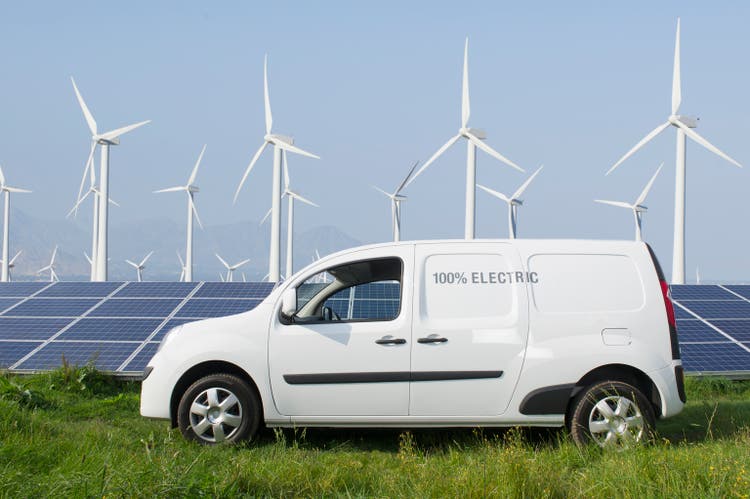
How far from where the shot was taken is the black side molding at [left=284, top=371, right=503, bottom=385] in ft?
22.1

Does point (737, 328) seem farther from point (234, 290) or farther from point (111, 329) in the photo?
point (111, 329)

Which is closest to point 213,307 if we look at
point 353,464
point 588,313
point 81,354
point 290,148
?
point 81,354

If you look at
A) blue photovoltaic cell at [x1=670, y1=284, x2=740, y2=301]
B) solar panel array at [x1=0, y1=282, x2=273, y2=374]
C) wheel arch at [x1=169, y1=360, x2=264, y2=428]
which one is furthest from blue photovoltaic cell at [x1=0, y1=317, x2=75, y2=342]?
blue photovoltaic cell at [x1=670, y1=284, x2=740, y2=301]

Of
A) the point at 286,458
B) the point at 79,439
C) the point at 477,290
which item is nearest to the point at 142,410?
the point at 79,439

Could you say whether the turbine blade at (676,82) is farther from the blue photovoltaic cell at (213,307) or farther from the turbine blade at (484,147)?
the blue photovoltaic cell at (213,307)

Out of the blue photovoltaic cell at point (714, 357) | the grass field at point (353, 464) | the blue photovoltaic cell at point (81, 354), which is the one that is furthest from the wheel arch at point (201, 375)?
the blue photovoltaic cell at point (714, 357)

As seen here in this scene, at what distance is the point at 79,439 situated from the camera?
657cm

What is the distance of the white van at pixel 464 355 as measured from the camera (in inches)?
265

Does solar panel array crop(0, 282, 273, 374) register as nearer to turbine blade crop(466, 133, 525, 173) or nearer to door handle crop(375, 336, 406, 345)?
door handle crop(375, 336, 406, 345)

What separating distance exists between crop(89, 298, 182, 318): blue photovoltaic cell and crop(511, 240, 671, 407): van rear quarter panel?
702cm

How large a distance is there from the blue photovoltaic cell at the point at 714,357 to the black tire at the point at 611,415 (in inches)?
168

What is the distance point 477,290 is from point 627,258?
1361 millimetres

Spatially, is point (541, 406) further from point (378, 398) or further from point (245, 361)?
point (245, 361)

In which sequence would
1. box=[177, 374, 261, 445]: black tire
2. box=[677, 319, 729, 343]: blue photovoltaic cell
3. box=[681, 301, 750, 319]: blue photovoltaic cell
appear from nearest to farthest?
Answer: box=[177, 374, 261, 445]: black tire
box=[677, 319, 729, 343]: blue photovoltaic cell
box=[681, 301, 750, 319]: blue photovoltaic cell
